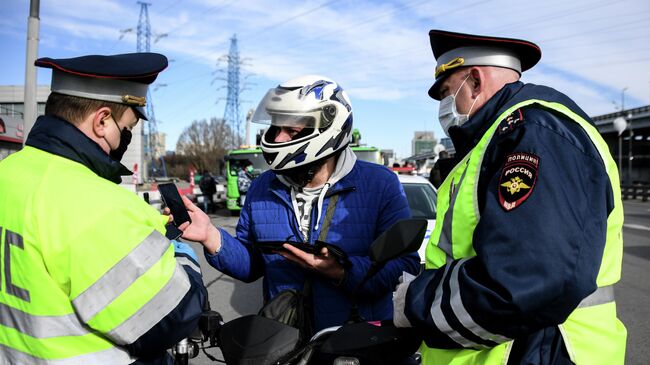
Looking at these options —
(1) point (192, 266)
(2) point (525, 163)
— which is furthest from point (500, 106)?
(1) point (192, 266)

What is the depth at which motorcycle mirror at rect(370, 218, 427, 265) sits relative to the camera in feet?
4.89

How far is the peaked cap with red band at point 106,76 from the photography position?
1.70 meters

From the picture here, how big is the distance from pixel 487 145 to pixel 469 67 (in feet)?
1.44

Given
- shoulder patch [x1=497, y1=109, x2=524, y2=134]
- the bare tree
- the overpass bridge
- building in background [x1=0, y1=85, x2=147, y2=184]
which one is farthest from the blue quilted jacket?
the bare tree

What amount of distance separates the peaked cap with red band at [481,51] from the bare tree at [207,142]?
70374 mm

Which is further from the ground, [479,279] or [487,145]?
[487,145]

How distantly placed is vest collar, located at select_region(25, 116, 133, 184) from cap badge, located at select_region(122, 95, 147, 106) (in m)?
0.21

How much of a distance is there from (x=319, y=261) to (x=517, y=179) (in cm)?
102

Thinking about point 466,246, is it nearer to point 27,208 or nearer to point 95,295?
point 95,295

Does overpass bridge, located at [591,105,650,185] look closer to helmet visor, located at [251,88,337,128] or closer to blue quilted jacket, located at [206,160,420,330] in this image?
blue quilted jacket, located at [206,160,420,330]

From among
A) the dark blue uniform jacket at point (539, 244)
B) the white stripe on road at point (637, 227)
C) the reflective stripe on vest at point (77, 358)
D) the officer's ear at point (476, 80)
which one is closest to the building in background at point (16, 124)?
the white stripe on road at point (637, 227)

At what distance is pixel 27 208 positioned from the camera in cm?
141

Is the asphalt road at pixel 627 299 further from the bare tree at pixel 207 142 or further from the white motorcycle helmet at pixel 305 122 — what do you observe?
the bare tree at pixel 207 142

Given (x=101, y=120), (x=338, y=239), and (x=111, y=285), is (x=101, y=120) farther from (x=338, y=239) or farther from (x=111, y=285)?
(x=338, y=239)
